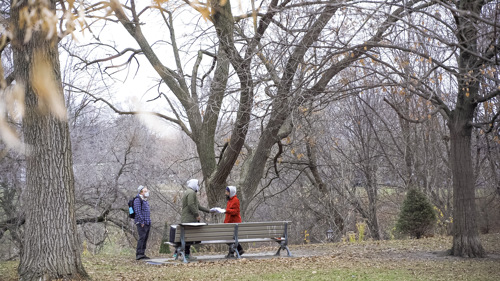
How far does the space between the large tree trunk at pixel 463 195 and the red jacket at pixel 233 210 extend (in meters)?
4.52

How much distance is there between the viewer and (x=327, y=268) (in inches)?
349

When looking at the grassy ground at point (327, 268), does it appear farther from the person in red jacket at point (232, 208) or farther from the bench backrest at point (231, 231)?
the person in red jacket at point (232, 208)

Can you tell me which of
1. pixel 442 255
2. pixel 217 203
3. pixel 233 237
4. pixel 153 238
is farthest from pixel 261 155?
pixel 153 238

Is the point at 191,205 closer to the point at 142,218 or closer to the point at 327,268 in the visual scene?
the point at 142,218

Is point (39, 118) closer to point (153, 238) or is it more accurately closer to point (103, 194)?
point (103, 194)

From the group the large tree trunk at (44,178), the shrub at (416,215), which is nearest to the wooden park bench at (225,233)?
the large tree trunk at (44,178)

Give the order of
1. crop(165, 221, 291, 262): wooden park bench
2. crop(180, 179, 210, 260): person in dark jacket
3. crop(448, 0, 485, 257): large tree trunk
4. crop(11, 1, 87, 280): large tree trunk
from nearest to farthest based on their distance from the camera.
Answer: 1. crop(11, 1, 87, 280): large tree trunk
2. crop(448, 0, 485, 257): large tree trunk
3. crop(165, 221, 291, 262): wooden park bench
4. crop(180, 179, 210, 260): person in dark jacket

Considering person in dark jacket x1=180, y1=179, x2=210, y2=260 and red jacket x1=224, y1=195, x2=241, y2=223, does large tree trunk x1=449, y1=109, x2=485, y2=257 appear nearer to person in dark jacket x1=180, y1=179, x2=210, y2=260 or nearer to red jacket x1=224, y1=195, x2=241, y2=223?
red jacket x1=224, y1=195, x2=241, y2=223

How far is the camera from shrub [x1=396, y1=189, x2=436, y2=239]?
1529cm

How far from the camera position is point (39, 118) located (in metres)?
7.88

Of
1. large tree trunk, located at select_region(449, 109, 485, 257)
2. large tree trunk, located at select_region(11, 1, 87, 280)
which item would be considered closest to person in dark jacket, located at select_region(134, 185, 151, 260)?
large tree trunk, located at select_region(11, 1, 87, 280)

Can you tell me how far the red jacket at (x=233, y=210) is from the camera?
11727mm

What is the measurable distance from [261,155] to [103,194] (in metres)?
7.28

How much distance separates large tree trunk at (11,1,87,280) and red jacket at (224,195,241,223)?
429 centimetres
